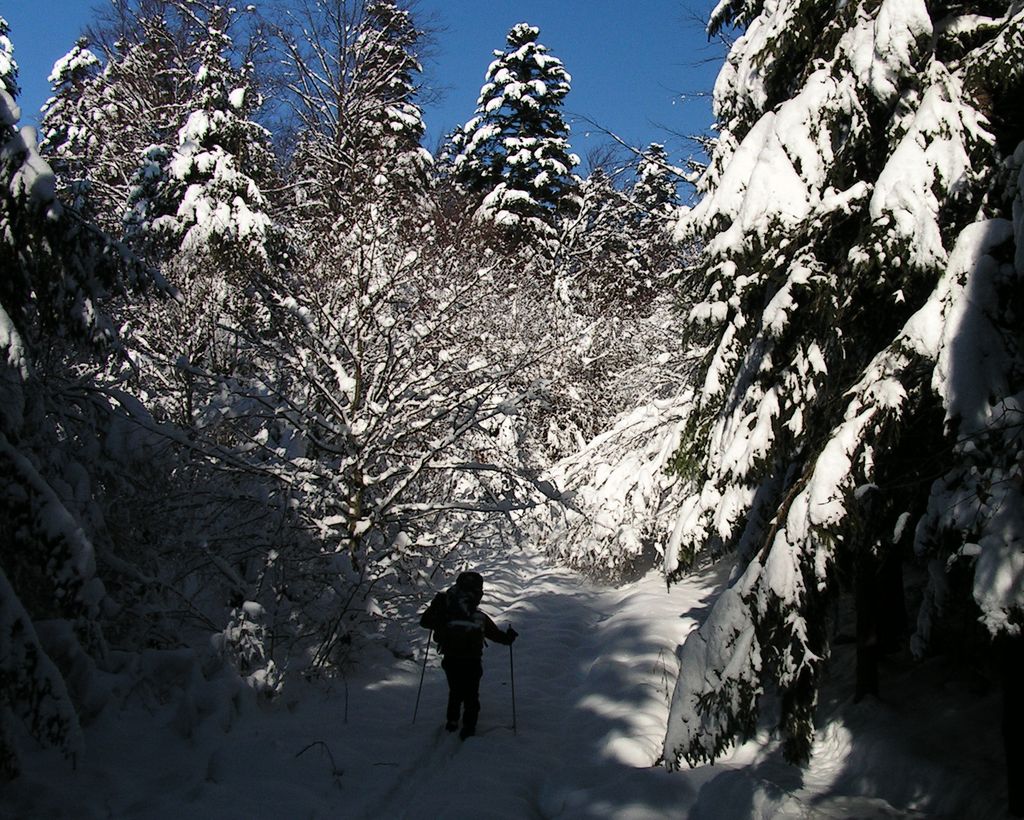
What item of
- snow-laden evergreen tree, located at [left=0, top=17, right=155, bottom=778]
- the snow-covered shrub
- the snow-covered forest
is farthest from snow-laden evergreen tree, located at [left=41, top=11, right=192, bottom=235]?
snow-laden evergreen tree, located at [left=0, top=17, right=155, bottom=778]

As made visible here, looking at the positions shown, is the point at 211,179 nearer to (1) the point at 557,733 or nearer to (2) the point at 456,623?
(2) the point at 456,623

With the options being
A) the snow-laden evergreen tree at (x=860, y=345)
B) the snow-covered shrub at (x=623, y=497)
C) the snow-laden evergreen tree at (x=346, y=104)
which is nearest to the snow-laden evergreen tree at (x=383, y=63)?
the snow-laden evergreen tree at (x=346, y=104)

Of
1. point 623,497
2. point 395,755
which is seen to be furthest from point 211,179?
point 395,755

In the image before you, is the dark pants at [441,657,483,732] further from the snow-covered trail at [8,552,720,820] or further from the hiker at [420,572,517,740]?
the snow-covered trail at [8,552,720,820]

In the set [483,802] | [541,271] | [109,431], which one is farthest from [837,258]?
[541,271]

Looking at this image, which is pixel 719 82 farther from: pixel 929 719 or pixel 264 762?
pixel 264 762

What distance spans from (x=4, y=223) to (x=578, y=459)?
35.0ft

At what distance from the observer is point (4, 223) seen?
3885 millimetres

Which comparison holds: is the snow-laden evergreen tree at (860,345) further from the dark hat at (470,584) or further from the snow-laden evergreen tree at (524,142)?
the snow-laden evergreen tree at (524,142)

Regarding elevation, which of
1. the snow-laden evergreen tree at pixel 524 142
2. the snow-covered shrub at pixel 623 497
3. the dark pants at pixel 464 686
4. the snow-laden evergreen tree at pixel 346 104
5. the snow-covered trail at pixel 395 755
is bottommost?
the snow-covered trail at pixel 395 755

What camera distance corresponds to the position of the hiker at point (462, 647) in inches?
245

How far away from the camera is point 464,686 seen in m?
6.23

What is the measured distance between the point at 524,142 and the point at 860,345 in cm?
2318

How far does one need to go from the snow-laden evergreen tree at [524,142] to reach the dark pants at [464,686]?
845 inches
